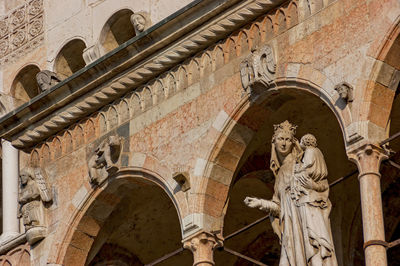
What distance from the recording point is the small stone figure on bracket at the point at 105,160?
23.7 meters

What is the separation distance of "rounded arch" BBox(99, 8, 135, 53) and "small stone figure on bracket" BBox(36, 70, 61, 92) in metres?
0.85

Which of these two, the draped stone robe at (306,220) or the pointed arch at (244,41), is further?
the pointed arch at (244,41)

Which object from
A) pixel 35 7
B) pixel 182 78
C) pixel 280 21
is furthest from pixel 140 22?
pixel 35 7

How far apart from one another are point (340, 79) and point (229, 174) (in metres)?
2.22

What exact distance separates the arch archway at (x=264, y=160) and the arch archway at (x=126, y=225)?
2.44 feet

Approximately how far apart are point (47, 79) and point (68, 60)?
3.03ft

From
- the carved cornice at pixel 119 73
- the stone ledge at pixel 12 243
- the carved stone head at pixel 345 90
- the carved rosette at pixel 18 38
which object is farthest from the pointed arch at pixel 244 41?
the carved rosette at pixel 18 38

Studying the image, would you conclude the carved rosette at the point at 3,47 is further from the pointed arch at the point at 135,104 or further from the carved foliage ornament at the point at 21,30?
the pointed arch at the point at 135,104

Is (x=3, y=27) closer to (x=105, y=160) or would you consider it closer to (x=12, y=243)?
(x=12, y=243)

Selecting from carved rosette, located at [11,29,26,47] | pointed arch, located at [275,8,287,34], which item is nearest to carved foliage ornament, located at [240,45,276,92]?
pointed arch, located at [275,8,287,34]

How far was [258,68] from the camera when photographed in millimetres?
22078

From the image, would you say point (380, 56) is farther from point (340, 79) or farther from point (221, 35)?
point (221, 35)

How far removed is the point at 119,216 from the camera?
24.6 m

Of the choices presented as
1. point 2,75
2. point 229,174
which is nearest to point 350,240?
point 229,174
